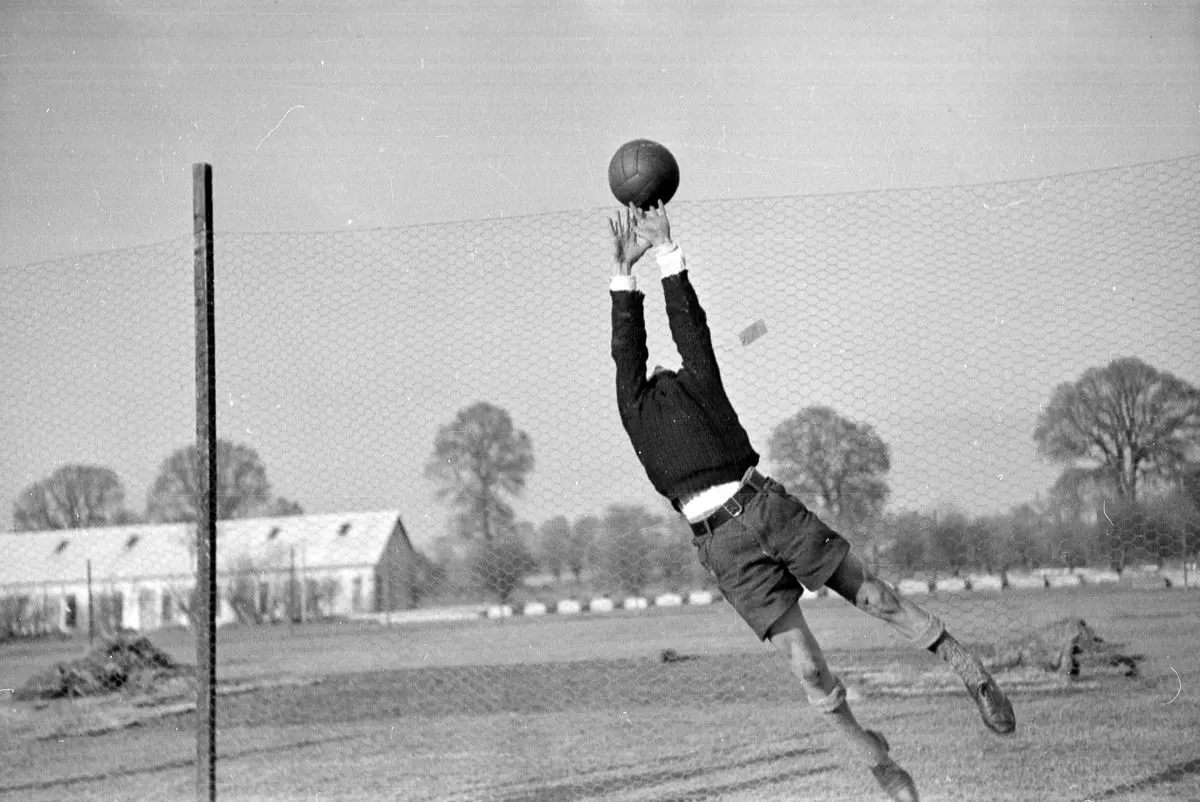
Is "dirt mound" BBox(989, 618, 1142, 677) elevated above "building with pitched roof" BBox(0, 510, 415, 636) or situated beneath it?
situated beneath

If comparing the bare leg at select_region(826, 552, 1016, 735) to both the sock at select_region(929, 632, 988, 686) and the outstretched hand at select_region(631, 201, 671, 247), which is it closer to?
the sock at select_region(929, 632, 988, 686)

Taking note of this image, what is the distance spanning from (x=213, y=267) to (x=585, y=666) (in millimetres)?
4357

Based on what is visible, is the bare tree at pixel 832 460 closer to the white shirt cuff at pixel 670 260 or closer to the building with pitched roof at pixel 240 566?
the white shirt cuff at pixel 670 260

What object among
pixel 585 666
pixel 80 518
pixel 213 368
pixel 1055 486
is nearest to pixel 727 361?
pixel 1055 486

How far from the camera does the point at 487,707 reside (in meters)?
9.76

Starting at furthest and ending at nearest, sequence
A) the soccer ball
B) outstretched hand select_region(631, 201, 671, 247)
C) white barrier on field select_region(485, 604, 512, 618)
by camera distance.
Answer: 1. white barrier on field select_region(485, 604, 512, 618)
2. the soccer ball
3. outstretched hand select_region(631, 201, 671, 247)

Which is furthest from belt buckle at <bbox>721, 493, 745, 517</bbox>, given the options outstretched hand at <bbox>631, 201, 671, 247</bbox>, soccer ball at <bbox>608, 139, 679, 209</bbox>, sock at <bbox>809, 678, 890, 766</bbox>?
soccer ball at <bbox>608, 139, 679, 209</bbox>

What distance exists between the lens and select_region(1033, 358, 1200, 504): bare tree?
5867 mm

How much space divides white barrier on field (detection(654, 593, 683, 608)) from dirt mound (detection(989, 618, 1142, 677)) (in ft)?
8.73

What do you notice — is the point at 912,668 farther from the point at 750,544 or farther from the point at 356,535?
the point at 750,544

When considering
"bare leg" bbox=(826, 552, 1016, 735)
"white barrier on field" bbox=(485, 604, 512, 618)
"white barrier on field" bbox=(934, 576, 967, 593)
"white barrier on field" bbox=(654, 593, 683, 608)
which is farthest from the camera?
"white barrier on field" bbox=(654, 593, 683, 608)

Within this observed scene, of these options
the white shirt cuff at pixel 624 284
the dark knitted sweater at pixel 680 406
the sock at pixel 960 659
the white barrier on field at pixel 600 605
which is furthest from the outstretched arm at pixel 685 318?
the white barrier on field at pixel 600 605

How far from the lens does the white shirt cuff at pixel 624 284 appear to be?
14.9ft

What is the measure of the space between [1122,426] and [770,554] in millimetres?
2669
